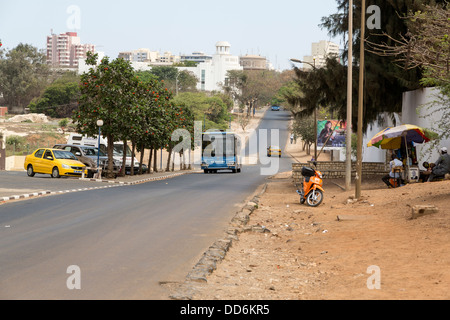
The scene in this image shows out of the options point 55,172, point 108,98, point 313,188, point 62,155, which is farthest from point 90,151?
point 313,188

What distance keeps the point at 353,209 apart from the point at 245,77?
150886mm

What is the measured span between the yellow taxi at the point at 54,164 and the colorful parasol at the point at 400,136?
17.5 m

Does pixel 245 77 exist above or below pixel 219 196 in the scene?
above

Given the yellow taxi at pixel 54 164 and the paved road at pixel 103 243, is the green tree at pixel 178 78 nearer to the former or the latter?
the yellow taxi at pixel 54 164

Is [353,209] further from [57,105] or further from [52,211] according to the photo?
[57,105]

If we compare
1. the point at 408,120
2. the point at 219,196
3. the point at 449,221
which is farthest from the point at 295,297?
the point at 408,120

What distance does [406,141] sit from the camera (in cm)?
2752

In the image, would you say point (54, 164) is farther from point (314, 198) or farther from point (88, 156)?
point (314, 198)

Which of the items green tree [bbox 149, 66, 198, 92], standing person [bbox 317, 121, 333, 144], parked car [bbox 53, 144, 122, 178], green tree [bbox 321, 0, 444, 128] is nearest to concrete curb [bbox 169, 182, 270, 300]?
green tree [bbox 321, 0, 444, 128]

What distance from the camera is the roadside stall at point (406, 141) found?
26625 millimetres

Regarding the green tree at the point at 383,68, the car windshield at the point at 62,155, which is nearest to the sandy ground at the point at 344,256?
the green tree at the point at 383,68

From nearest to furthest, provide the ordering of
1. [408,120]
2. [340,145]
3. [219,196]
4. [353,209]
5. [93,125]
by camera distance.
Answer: [353,209] → [219,196] → [408,120] → [93,125] → [340,145]

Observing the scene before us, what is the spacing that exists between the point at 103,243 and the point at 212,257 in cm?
233

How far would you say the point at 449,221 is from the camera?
13.8 m
